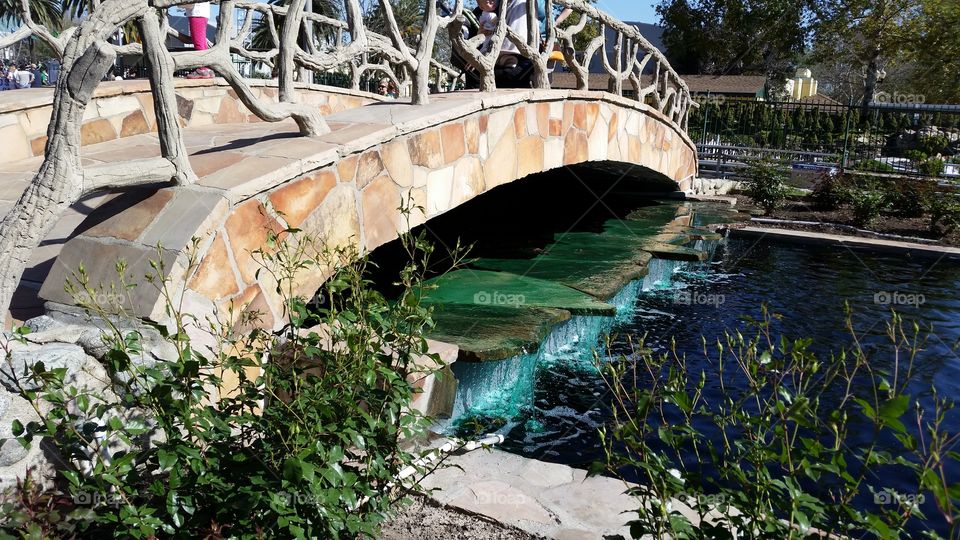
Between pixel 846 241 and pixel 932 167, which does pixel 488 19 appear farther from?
pixel 932 167

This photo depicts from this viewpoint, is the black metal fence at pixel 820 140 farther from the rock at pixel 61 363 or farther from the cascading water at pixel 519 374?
the rock at pixel 61 363

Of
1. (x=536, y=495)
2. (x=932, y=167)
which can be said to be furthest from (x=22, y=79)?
(x=536, y=495)

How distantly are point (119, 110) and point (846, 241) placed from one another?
30.8ft

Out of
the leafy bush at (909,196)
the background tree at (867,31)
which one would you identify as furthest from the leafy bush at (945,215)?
the background tree at (867,31)

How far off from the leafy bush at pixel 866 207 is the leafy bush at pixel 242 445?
436 inches

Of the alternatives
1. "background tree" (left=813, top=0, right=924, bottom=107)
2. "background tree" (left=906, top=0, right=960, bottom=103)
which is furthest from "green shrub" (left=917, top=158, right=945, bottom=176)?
"background tree" (left=906, top=0, right=960, bottom=103)

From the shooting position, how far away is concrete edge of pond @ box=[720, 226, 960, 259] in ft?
35.9

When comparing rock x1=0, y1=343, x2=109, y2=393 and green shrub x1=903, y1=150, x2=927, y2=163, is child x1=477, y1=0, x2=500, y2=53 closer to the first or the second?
rock x1=0, y1=343, x2=109, y2=393

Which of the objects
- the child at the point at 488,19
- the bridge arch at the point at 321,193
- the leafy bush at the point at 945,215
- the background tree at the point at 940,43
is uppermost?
the background tree at the point at 940,43

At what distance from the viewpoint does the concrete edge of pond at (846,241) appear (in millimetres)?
10945

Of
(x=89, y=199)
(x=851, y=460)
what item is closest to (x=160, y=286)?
(x=89, y=199)

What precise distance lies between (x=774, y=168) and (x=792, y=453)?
466 inches

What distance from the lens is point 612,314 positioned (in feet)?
22.6

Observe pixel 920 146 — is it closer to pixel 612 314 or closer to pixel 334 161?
pixel 612 314
